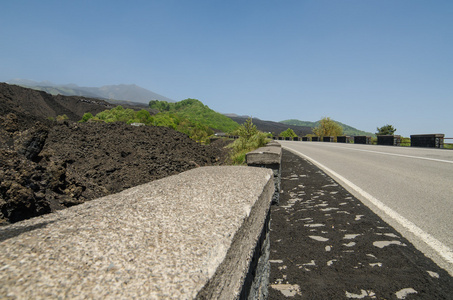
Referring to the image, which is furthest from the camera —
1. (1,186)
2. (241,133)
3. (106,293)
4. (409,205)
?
(241,133)

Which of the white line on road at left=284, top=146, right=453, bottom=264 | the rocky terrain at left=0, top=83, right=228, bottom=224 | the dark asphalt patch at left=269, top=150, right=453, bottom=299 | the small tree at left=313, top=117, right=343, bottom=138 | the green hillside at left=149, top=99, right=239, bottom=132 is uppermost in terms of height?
the green hillside at left=149, top=99, right=239, bottom=132

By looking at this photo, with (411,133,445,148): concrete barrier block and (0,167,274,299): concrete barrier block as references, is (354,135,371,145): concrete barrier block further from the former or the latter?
(0,167,274,299): concrete barrier block

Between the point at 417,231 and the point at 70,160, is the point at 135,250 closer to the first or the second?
the point at 417,231

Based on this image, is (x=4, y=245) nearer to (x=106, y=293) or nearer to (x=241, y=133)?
(x=106, y=293)

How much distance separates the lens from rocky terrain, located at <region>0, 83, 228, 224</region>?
2.67 metres

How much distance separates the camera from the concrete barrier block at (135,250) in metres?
0.78

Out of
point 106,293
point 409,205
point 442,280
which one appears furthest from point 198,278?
point 409,205

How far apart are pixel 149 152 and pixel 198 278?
26.4ft

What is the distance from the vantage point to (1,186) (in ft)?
8.04

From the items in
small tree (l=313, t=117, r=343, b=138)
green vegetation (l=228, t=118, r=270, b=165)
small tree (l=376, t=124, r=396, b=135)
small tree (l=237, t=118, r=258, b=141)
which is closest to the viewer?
green vegetation (l=228, t=118, r=270, b=165)

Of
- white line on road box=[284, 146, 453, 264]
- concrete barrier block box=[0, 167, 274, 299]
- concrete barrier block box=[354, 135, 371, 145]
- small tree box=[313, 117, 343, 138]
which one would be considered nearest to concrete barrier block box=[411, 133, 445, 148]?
concrete barrier block box=[354, 135, 371, 145]

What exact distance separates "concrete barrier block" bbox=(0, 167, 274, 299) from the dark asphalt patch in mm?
994

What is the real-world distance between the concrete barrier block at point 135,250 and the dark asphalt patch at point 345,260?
3.26 ft

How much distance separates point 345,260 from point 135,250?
2207 millimetres
